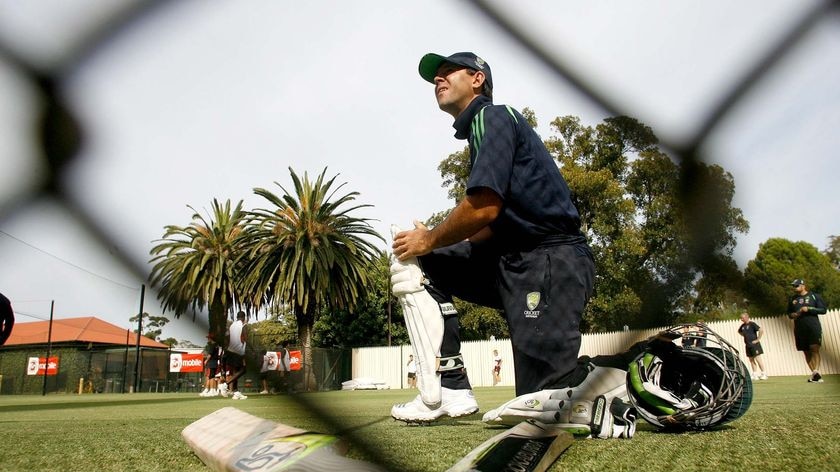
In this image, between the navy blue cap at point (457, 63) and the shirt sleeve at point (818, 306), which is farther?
the navy blue cap at point (457, 63)

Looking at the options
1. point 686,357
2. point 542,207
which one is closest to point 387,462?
point 542,207

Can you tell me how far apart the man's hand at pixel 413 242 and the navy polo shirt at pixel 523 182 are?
236 mm

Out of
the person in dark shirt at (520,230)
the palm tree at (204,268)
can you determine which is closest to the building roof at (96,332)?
the palm tree at (204,268)

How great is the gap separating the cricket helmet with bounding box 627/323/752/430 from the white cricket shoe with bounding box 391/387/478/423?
602 mm

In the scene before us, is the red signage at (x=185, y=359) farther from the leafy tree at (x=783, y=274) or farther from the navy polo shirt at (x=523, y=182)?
the navy polo shirt at (x=523, y=182)

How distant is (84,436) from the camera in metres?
2.57

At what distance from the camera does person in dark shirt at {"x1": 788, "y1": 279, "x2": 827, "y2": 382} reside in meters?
0.75

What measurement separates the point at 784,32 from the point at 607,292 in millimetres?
446

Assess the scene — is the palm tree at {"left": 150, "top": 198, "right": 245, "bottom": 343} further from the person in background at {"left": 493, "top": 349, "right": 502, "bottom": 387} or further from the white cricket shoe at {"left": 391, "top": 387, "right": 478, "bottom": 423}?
the person in background at {"left": 493, "top": 349, "right": 502, "bottom": 387}

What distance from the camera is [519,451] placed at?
3.59 ft

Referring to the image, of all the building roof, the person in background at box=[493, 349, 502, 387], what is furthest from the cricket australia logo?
the person in background at box=[493, 349, 502, 387]

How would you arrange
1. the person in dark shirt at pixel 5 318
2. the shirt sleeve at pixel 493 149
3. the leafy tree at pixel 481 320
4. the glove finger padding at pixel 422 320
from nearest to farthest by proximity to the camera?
the person in dark shirt at pixel 5 318, the shirt sleeve at pixel 493 149, the glove finger padding at pixel 422 320, the leafy tree at pixel 481 320

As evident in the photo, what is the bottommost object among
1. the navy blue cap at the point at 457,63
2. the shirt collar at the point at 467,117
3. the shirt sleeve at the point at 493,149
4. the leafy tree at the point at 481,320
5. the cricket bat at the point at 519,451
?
the cricket bat at the point at 519,451

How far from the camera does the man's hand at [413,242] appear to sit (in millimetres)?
1947
